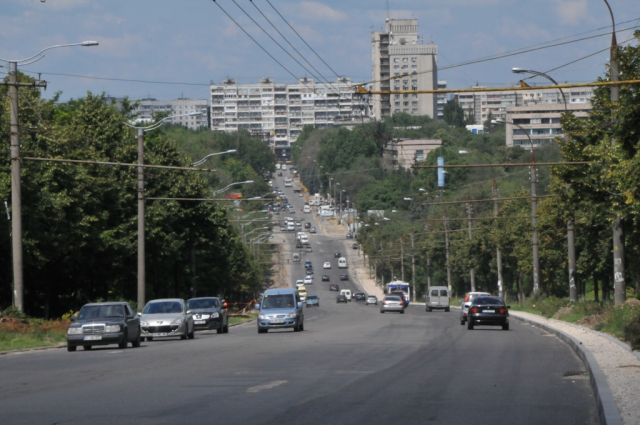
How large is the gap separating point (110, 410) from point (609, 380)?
7679 millimetres

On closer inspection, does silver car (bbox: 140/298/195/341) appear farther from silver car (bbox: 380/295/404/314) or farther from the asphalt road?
silver car (bbox: 380/295/404/314)

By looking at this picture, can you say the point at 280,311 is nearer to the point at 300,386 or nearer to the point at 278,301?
the point at 278,301

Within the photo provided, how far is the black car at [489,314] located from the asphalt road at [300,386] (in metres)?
14.2

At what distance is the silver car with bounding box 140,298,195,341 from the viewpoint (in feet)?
116

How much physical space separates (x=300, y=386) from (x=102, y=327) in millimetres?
14641

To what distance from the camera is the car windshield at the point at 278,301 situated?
135 feet

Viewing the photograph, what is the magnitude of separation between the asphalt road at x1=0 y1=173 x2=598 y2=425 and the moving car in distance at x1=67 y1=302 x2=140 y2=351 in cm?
166

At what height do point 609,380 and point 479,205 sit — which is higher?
point 479,205

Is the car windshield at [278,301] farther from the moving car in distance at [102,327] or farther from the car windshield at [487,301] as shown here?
the moving car in distance at [102,327]

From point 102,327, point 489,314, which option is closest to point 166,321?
point 102,327

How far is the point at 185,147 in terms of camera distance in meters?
137

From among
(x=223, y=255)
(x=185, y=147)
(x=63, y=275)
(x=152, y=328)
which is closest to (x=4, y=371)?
(x=152, y=328)

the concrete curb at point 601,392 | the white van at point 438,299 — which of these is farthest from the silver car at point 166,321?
the white van at point 438,299

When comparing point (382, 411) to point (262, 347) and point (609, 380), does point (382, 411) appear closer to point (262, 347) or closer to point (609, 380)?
point (609, 380)
